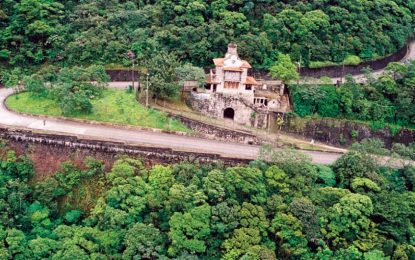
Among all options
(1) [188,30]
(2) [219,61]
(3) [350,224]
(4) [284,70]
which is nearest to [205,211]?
(3) [350,224]

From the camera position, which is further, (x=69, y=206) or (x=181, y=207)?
(x=69, y=206)

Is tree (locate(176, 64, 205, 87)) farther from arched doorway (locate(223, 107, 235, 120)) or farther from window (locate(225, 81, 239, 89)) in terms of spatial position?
arched doorway (locate(223, 107, 235, 120))

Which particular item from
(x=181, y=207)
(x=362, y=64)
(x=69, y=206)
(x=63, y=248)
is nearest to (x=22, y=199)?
(x=69, y=206)

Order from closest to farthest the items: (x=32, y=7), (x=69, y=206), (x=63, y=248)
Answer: (x=63, y=248) < (x=69, y=206) < (x=32, y=7)

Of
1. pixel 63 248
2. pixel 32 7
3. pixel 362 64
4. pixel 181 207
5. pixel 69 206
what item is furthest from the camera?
pixel 362 64

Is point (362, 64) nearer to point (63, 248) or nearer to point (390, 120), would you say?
point (390, 120)

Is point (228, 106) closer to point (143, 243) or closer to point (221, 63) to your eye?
point (221, 63)

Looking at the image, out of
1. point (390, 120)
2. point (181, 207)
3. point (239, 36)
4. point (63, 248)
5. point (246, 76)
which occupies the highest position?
point (239, 36)

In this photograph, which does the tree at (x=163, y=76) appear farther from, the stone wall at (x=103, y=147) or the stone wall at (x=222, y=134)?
the stone wall at (x=103, y=147)

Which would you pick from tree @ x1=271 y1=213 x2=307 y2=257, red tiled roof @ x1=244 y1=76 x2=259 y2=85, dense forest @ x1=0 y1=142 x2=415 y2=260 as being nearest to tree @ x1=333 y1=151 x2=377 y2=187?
dense forest @ x1=0 y1=142 x2=415 y2=260
